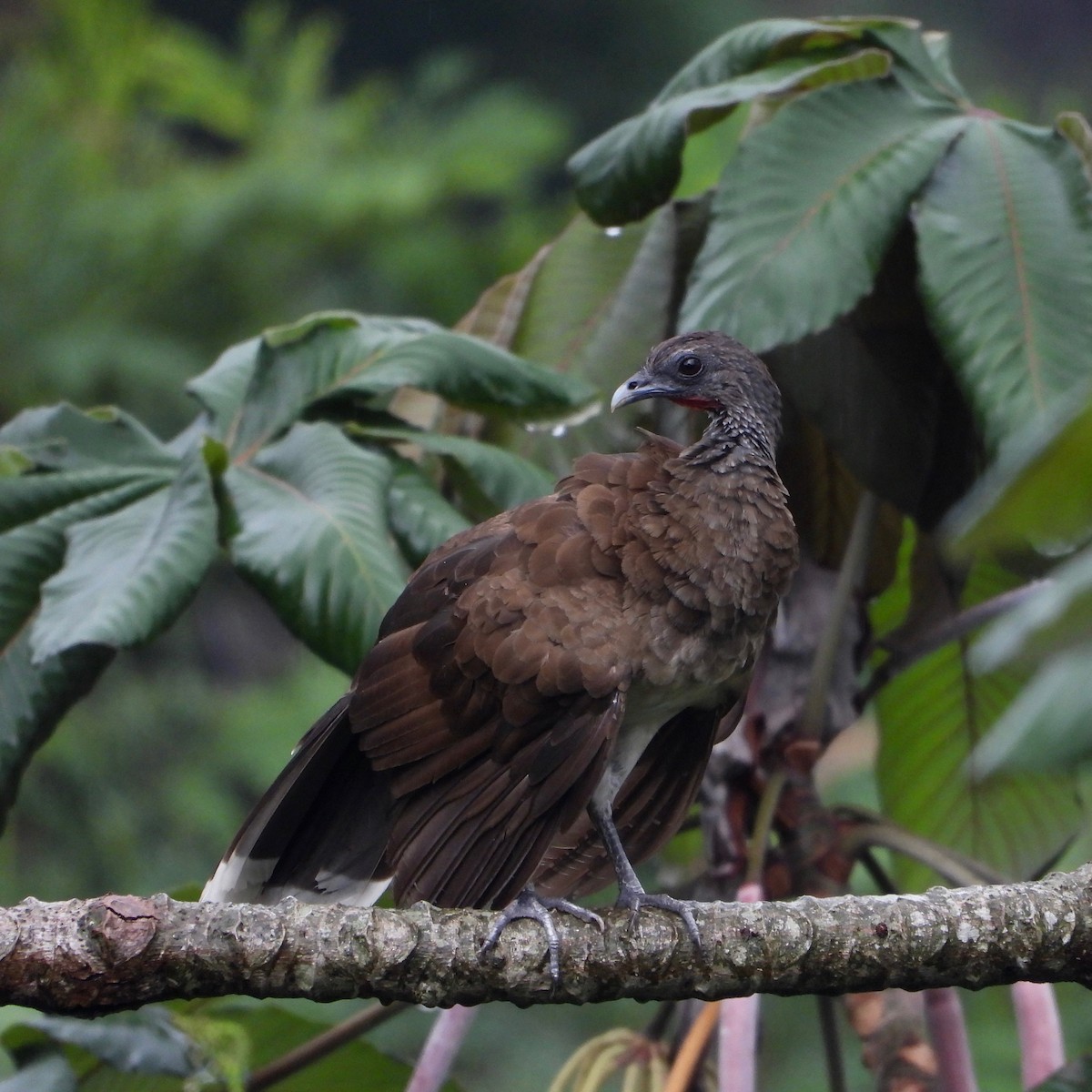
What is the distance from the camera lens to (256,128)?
598 centimetres

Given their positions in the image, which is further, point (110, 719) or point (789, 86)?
point (110, 719)

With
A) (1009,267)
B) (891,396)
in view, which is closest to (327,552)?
(891,396)

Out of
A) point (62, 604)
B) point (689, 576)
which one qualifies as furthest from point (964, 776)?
point (62, 604)

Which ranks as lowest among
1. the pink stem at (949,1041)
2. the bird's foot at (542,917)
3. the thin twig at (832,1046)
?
the thin twig at (832,1046)

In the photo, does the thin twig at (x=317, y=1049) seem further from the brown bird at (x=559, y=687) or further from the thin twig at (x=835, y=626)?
the thin twig at (x=835, y=626)

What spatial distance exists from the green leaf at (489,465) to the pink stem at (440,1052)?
0.64m

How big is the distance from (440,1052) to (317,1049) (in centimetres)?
24

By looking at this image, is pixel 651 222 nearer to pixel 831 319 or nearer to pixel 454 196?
pixel 831 319

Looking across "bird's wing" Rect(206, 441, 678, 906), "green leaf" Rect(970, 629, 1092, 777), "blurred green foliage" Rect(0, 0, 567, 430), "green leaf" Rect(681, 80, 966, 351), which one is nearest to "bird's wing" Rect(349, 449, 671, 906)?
"bird's wing" Rect(206, 441, 678, 906)

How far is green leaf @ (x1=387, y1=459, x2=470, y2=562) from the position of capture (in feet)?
5.95

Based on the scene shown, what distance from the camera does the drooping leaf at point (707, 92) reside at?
1.90 meters

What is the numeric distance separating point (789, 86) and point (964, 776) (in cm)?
105

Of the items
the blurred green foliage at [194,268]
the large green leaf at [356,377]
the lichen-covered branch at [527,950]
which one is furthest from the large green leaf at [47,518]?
the blurred green foliage at [194,268]

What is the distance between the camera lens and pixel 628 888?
1.56m
